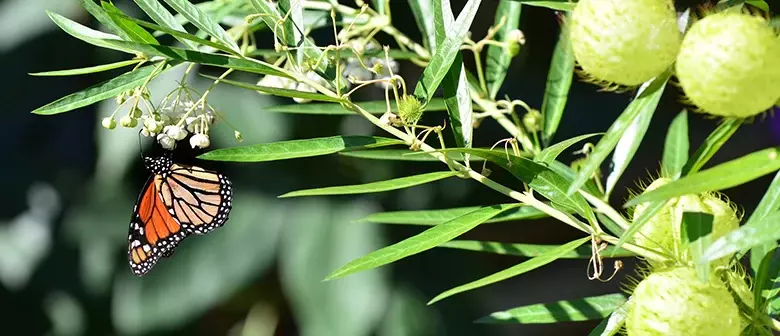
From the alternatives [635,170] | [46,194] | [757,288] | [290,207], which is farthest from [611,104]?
[757,288]

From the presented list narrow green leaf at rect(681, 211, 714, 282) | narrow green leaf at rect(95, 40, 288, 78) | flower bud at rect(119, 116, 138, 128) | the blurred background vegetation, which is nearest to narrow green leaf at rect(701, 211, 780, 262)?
narrow green leaf at rect(681, 211, 714, 282)

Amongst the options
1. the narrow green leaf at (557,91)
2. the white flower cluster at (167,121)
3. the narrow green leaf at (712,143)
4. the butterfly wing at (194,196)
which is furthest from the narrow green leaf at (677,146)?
the butterfly wing at (194,196)

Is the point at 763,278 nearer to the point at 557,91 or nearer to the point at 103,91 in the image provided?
the point at 557,91

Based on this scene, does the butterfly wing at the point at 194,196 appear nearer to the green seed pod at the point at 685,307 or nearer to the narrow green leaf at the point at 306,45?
the narrow green leaf at the point at 306,45

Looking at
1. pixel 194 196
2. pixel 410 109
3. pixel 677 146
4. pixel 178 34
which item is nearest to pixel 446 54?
pixel 410 109

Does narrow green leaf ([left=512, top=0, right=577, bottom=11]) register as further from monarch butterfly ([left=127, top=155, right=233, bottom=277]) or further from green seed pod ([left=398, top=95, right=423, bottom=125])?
monarch butterfly ([left=127, top=155, right=233, bottom=277])

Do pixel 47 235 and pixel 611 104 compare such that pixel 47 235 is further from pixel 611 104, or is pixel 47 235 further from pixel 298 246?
pixel 611 104
